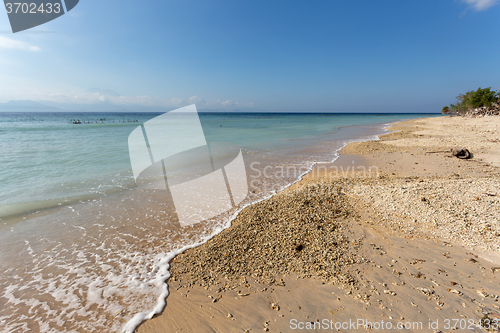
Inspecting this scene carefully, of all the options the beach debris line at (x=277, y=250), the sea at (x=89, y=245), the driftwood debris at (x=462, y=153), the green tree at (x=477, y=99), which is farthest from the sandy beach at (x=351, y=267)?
the green tree at (x=477, y=99)

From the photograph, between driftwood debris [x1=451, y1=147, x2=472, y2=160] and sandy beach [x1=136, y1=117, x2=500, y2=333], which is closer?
sandy beach [x1=136, y1=117, x2=500, y2=333]

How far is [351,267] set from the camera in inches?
142

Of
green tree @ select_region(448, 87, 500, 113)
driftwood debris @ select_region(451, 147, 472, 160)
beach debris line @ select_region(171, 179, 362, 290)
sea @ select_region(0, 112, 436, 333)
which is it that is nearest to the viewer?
sea @ select_region(0, 112, 436, 333)

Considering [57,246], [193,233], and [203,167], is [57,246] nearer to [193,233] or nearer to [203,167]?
[193,233]

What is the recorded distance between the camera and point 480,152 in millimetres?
11508

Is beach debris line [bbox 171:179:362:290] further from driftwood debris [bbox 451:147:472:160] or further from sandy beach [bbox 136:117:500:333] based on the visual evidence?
driftwood debris [bbox 451:147:472:160]

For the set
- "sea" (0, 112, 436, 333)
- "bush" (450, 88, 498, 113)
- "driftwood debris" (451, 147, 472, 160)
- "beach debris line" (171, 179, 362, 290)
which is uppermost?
"bush" (450, 88, 498, 113)

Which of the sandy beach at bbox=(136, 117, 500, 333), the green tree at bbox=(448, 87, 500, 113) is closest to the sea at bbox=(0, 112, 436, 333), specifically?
the sandy beach at bbox=(136, 117, 500, 333)

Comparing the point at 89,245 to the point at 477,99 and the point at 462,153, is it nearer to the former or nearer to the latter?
the point at 462,153

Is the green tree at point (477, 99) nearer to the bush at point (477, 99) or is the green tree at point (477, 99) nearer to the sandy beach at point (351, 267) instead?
the bush at point (477, 99)

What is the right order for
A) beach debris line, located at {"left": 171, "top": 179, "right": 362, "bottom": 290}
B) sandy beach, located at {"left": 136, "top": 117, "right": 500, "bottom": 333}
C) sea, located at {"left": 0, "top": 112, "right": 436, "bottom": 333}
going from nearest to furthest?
sandy beach, located at {"left": 136, "top": 117, "right": 500, "bottom": 333}
sea, located at {"left": 0, "top": 112, "right": 436, "bottom": 333}
beach debris line, located at {"left": 171, "top": 179, "right": 362, "bottom": 290}

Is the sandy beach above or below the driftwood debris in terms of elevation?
below

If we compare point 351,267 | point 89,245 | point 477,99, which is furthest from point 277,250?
point 477,99

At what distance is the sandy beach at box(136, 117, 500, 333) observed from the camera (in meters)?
2.81
